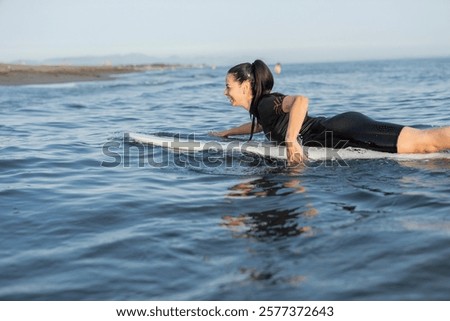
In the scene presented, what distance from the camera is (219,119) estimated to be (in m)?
13.5

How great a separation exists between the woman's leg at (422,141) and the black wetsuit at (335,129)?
0.26 ft

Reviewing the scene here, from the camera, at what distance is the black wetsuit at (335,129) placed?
6.42 meters

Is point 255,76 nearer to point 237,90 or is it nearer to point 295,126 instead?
point 237,90

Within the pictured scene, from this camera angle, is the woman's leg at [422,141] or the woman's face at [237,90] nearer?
the woman's leg at [422,141]

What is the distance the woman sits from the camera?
20.6 ft

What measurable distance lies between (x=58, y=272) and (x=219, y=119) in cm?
998

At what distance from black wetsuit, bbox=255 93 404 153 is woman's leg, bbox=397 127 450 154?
0.08 meters

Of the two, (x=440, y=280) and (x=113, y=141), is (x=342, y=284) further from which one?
(x=113, y=141)

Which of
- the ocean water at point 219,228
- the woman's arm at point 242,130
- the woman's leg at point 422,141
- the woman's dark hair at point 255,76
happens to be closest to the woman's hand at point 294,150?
the ocean water at point 219,228

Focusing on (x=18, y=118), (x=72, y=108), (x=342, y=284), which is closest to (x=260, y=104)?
(x=342, y=284)

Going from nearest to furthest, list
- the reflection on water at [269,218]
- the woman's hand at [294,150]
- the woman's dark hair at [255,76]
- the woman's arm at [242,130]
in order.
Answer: the reflection on water at [269,218]
the woman's hand at [294,150]
the woman's dark hair at [255,76]
the woman's arm at [242,130]

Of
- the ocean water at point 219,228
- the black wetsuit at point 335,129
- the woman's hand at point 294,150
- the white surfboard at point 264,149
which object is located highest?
the black wetsuit at point 335,129

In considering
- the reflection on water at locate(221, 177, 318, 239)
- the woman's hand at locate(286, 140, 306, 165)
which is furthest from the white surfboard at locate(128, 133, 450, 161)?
the reflection on water at locate(221, 177, 318, 239)

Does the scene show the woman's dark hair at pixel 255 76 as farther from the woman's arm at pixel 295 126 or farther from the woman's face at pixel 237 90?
the woman's arm at pixel 295 126
